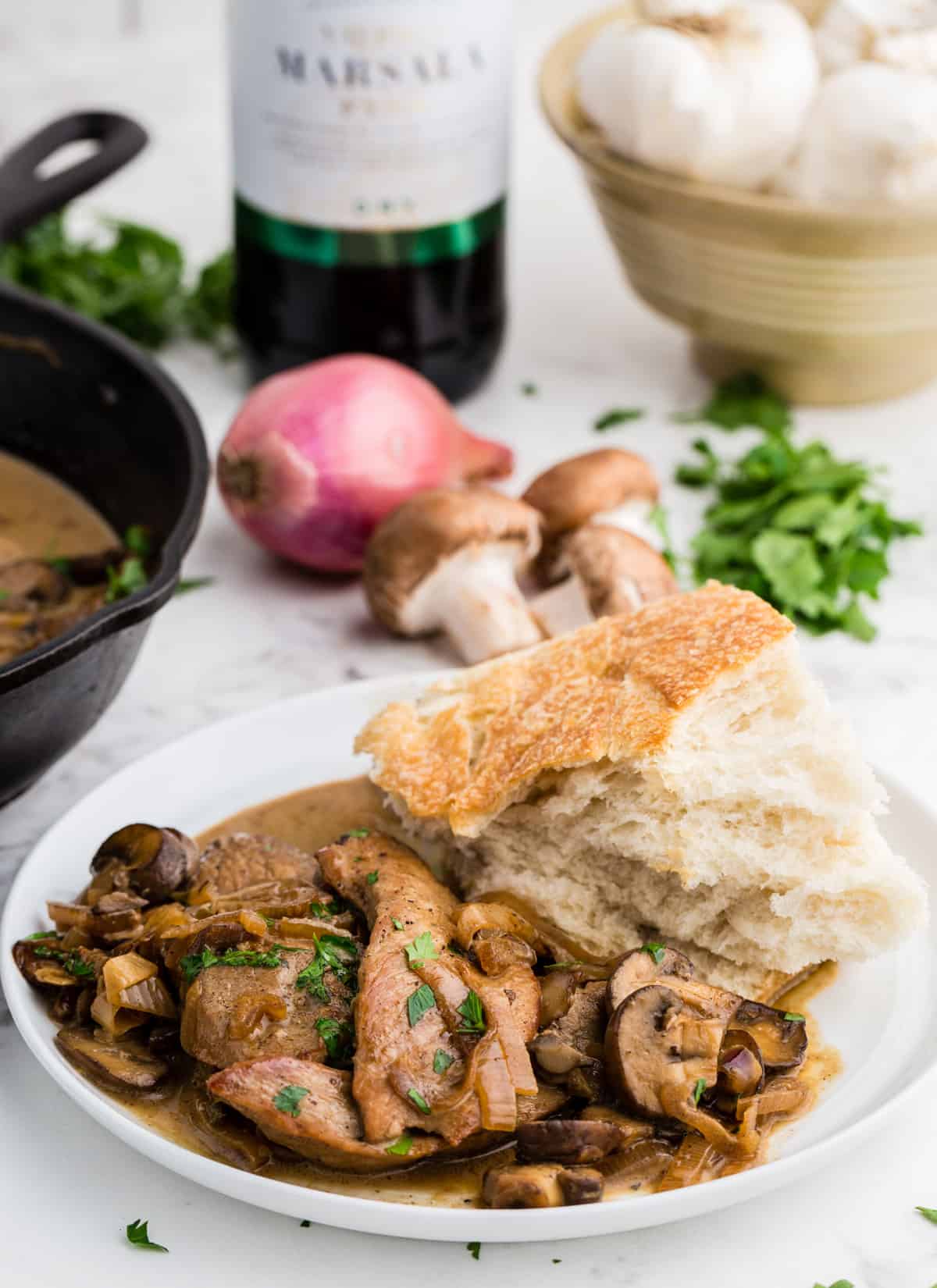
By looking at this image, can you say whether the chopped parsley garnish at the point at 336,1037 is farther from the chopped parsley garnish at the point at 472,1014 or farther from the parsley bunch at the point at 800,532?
the parsley bunch at the point at 800,532

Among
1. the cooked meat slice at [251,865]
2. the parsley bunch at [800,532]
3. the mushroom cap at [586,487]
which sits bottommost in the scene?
the parsley bunch at [800,532]

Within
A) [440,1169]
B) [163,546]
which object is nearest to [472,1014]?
[440,1169]

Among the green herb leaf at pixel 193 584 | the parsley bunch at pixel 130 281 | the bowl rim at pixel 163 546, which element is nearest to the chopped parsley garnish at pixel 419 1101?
the bowl rim at pixel 163 546

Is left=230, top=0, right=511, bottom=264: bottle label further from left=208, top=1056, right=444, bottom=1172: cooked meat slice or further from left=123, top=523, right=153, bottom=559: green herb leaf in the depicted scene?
left=208, top=1056, right=444, bottom=1172: cooked meat slice

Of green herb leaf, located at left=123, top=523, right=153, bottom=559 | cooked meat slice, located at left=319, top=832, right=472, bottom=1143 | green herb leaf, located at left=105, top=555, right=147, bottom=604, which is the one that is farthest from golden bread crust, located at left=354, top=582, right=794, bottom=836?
green herb leaf, located at left=123, top=523, right=153, bottom=559

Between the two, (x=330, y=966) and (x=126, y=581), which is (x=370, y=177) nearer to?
(x=126, y=581)

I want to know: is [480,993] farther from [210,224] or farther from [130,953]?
[210,224]
